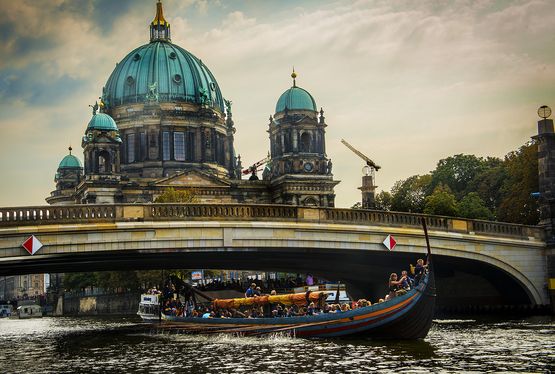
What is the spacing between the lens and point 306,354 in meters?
32.8

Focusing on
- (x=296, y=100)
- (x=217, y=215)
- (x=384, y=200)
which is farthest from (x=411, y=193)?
(x=217, y=215)

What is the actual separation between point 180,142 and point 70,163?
2588 cm

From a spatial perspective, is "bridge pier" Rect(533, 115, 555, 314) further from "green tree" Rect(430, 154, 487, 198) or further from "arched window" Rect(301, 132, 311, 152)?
"arched window" Rect(301, 132, 311, 152)

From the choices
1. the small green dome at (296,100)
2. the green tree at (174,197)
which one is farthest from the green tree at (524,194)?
the small green dome at (296,100)

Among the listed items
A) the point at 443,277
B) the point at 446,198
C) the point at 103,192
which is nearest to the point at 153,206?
the point at 443,277

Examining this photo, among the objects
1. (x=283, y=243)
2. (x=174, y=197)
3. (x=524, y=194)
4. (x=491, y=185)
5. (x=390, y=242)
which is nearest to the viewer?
(x=283, y=243)

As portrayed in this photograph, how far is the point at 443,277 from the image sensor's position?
60750mm

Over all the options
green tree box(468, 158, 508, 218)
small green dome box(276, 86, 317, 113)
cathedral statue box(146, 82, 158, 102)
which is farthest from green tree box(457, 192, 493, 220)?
cathedral statue box(146, 82, 158, 102)

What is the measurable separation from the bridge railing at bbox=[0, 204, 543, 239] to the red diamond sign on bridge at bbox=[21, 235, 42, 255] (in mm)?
839

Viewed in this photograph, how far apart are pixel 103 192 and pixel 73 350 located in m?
67.5

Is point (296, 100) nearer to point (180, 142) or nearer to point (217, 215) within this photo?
point (180, 142)

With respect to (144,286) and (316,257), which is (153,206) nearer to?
(316,257)

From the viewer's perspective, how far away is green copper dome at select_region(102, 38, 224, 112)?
12262 centimetres

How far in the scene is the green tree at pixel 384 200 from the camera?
11493cm
